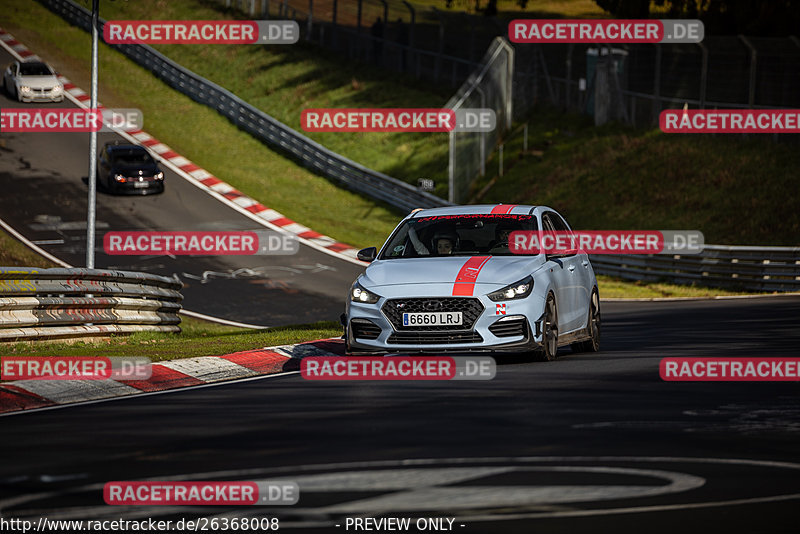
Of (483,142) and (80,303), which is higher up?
(80,303)

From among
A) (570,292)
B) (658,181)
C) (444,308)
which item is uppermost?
(444,308)

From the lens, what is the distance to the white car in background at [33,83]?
45.0 m

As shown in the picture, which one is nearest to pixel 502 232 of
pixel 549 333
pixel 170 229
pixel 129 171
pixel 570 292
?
pixel 570 292

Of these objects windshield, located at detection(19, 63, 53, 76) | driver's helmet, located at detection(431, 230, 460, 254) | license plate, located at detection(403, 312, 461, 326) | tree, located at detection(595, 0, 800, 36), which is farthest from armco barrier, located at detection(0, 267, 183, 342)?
tree, located at detection(595, 0, 800, 36)

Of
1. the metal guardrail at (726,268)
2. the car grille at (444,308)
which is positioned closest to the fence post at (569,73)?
the metal guardrail at (726,268)

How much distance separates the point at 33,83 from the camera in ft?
148

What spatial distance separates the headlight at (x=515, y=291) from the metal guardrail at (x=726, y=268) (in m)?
17.9

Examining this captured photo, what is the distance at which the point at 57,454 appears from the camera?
8094 mm

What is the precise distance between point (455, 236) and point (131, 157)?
2583 cm

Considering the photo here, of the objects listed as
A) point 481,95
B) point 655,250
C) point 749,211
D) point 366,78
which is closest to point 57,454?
point 655,250

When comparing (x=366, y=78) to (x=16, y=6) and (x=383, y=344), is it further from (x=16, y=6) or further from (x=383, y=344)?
(x=383, y=344)

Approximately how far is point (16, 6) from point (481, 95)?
2956 centimetres

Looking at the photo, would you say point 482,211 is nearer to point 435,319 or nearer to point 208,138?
point 435,319

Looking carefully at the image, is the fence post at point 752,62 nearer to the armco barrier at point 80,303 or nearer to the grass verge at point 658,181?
the grass verge at point 658,181
